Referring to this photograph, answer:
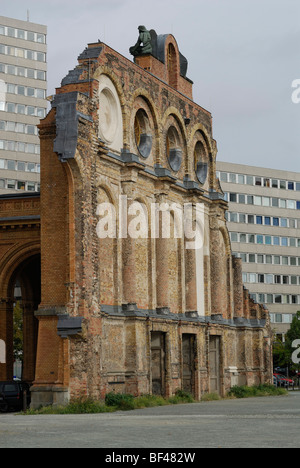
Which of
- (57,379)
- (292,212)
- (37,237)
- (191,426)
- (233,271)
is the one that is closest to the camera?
(191,426)

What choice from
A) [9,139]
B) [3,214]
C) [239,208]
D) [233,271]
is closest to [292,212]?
[239,208]

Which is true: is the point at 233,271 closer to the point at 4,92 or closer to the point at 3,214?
the point at 3,214

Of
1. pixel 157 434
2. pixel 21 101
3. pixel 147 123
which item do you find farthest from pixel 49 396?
pixel 21 101

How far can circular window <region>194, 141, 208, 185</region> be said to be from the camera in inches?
1905

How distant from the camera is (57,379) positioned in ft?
104

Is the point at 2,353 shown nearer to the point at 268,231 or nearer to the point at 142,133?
the point at 142,133

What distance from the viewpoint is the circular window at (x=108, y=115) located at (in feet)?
119

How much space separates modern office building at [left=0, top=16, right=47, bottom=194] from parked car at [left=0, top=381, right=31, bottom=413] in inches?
2163

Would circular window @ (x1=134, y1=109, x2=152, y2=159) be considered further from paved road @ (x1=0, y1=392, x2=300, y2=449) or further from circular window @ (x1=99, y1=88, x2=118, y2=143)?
paved road @ (x1=0, y1=392, x2=300, y2=449)

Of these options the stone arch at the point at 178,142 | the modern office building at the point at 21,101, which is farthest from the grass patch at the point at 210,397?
the modern office building at the point at 21,101

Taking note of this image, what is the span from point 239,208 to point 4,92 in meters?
26.1

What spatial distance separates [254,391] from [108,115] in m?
19.9

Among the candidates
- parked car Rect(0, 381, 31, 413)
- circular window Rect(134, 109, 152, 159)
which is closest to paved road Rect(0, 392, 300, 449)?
parked car Rect(0, 381, 31, 413)

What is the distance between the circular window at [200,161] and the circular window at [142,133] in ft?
25.5
